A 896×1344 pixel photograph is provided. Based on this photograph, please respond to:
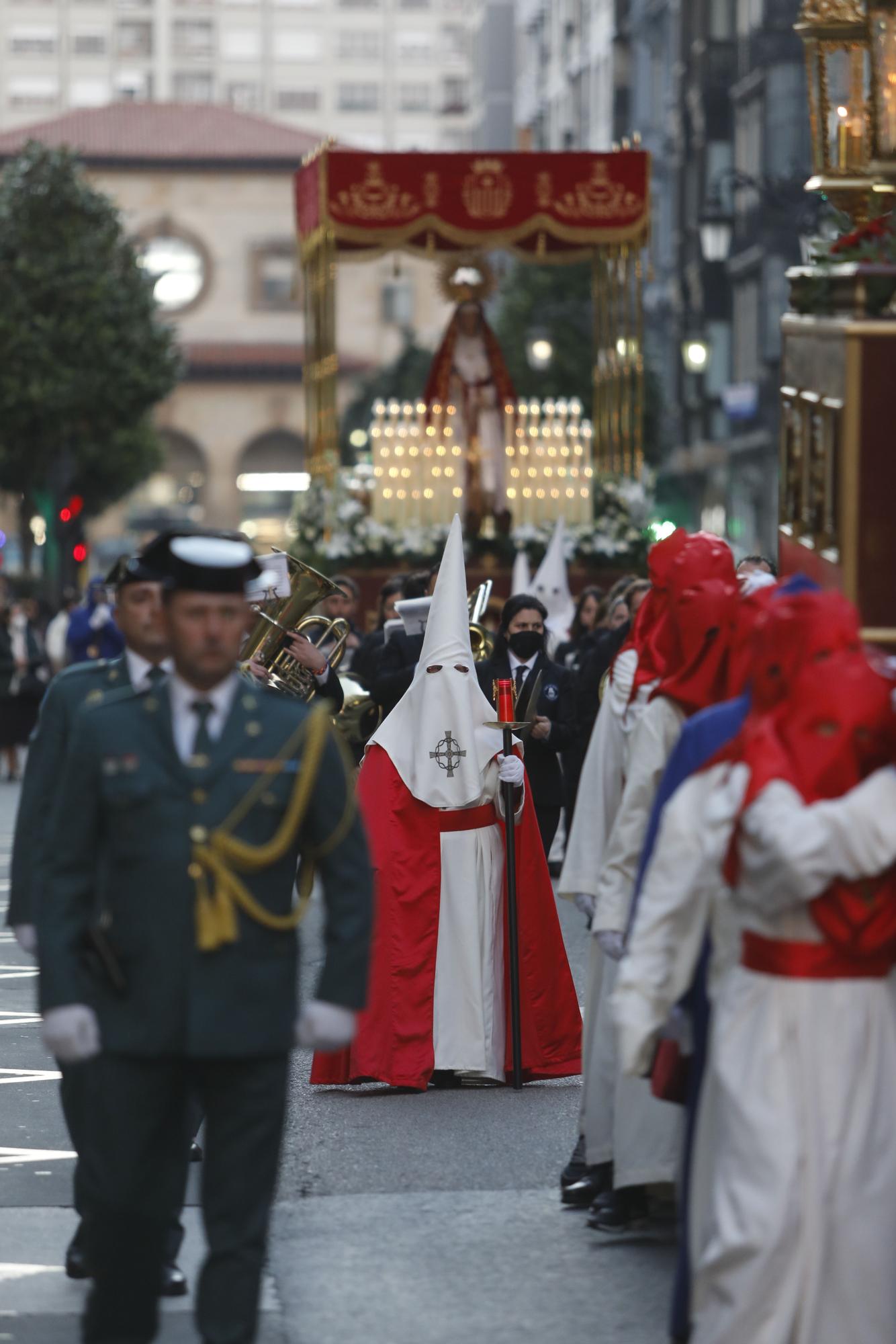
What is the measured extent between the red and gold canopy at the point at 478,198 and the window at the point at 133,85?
349ft

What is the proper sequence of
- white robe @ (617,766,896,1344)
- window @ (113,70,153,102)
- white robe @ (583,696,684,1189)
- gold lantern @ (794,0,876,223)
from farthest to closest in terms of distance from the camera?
window @ (113,70,153,102) → gold lantern @ (794,0,876,223) → white robe @ (583,696,684,1189) → white robe @ (617,766,896,1344)

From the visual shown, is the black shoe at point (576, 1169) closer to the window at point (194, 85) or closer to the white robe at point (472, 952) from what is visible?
the white robe at point (472, 952)

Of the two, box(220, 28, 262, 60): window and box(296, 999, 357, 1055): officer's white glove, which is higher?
box(220, 28, 262, 60): window

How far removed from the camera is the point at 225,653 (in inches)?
198

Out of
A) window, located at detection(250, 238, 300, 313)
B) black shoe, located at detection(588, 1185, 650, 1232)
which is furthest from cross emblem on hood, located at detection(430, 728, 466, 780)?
window, located at detection(250, 238, 300, 313)

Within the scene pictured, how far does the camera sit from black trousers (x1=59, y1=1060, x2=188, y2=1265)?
512 centimetres

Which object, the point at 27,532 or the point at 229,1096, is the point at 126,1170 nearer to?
the point at 229,1096

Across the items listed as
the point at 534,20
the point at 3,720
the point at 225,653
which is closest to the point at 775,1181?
the point at 225,653

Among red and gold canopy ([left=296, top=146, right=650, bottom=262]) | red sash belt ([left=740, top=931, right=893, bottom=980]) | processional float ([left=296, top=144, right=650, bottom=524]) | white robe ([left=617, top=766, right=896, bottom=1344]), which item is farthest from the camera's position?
processional float ([left=296, top=144, right=650, bottom=524])

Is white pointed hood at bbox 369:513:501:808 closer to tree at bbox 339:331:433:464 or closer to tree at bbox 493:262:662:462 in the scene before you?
tree at bbox 493:262:662:462

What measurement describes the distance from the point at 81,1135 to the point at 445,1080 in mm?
4090

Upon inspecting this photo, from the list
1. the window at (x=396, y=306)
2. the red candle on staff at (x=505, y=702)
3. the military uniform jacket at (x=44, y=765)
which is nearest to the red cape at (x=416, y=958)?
the red candle on staff at (x=505, y=702)

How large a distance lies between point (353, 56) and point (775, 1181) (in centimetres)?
12826

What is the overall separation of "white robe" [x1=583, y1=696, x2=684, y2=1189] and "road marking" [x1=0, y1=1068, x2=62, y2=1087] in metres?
3.02
